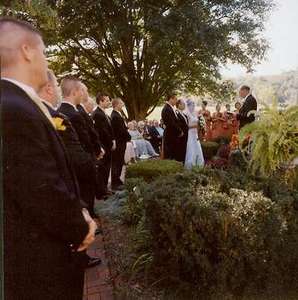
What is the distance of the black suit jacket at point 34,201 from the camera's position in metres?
1.87

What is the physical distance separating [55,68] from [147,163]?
609 inches

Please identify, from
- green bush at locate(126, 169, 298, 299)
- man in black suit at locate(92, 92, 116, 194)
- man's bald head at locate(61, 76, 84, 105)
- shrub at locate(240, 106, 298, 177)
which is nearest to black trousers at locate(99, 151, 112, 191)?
man in black suit at locate(92, 92, 116, 194)

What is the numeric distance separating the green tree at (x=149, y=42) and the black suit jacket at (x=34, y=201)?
13.2m

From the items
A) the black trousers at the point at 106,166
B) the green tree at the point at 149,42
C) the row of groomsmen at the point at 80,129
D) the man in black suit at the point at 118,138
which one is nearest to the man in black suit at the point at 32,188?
the row of groomsmen at the point at 80,129

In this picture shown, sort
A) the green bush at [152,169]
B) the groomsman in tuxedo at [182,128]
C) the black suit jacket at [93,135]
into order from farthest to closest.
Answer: the groomsman in tuxedo at [182,128], the green bush at [152,169], the black suit jacket at [93,135]

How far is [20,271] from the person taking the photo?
2.04m

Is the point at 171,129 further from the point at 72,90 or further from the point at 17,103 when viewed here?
the point at 17,103

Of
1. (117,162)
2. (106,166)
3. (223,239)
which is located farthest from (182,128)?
(223,239)

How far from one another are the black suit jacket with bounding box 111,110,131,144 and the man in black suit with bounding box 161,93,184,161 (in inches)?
51.2

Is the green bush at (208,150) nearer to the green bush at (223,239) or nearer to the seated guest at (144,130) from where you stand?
the seated guest at (144,130)

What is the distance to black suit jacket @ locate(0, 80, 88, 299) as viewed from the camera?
73.6 inches

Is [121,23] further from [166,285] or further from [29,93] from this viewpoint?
[29,93]

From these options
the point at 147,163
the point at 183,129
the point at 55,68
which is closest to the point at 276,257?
the point at 147,163

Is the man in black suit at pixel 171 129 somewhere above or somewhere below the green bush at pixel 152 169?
above
